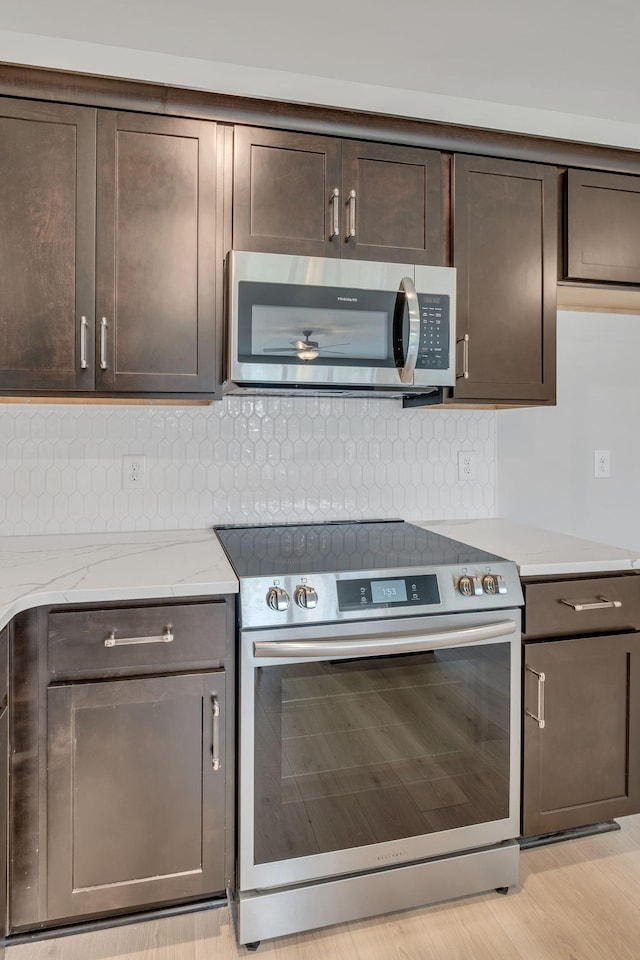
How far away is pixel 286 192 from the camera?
1.91m

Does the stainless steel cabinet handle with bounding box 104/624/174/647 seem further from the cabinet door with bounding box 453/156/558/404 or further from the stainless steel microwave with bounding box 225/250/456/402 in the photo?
the cabinet door with bounding box 453/156/558/404

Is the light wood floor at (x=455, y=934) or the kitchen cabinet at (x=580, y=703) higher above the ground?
the kitchen cabinet at (x=580, y=703)

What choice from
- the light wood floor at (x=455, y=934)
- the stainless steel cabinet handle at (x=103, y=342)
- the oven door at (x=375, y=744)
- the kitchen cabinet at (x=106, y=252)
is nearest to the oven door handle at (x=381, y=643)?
the oven door at (x=375, y=744)

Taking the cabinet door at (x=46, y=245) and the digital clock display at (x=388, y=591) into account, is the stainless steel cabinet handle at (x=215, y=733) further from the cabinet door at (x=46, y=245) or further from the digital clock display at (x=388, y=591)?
the cabinet door at (x=46, y=245)

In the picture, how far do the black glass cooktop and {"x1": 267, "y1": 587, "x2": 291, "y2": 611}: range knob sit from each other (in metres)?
0.05

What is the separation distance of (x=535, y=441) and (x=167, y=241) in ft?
5.34

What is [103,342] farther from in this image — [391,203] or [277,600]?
[391,203]

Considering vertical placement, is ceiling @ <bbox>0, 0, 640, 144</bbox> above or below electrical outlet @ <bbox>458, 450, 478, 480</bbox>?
above

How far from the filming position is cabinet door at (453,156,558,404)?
6.82 feet

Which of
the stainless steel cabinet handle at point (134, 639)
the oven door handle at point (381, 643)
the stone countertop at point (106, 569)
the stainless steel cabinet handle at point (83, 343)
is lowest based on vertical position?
the oven door handle at point (381, 643)

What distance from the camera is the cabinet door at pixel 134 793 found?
148cm

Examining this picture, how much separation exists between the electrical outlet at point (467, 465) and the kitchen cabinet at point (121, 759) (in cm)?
130

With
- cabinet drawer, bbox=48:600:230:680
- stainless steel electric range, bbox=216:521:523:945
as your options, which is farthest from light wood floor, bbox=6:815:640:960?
cabinet drawer, bbox=48:600:230:680

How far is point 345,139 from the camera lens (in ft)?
6.42
